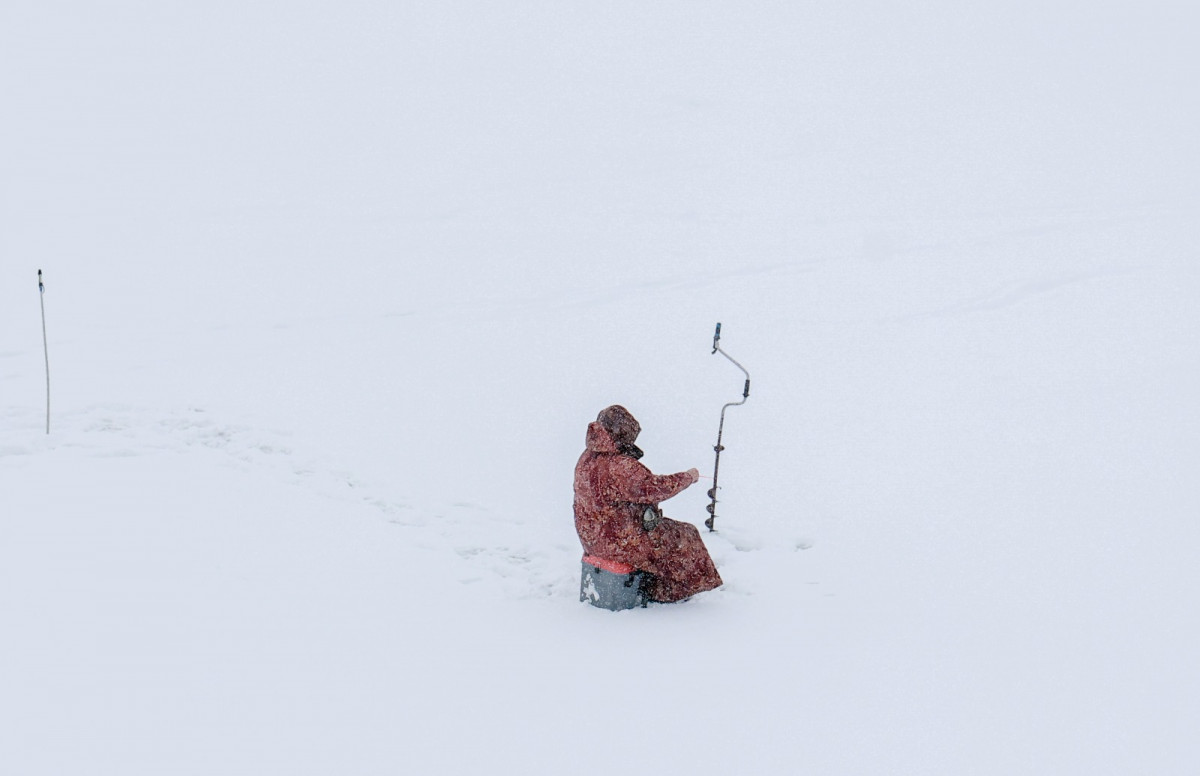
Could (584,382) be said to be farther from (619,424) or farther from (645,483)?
(645,483)

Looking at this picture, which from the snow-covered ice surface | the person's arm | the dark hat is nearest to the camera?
the snow-covered ice surface

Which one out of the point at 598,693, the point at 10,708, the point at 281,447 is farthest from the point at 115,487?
the point at 598,693

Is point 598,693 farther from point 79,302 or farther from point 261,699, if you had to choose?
point 79,302

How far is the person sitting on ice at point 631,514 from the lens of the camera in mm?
7262

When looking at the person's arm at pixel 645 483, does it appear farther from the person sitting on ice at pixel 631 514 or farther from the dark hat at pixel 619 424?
the dark hat at pixel 619 424

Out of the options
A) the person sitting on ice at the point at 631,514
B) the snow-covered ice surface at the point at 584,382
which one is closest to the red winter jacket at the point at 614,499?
the person sitting on ice at the point at 631,514

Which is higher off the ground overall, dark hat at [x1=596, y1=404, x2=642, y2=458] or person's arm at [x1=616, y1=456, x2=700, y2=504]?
dark hat at [x1=596, y1=404, x2=642, y2=458]

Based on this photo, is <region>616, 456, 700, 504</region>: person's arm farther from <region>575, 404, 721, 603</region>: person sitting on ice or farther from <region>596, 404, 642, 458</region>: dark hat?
<region>596, 404, 642, 458</region>: dark hat

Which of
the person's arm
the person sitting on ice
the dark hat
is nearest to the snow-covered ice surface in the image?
the person sitting on ice

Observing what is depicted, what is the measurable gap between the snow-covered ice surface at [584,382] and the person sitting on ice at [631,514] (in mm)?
278

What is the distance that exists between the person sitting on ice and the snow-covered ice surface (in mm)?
278

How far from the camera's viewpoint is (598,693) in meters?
6.37

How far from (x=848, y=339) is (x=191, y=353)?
7323mm

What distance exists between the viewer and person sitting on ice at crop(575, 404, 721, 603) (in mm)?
7262
